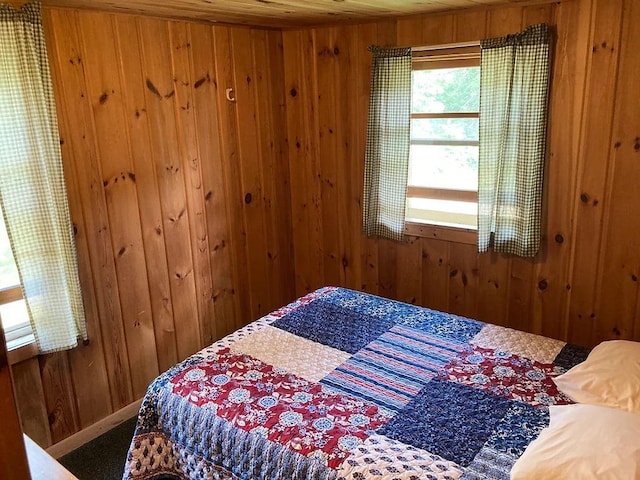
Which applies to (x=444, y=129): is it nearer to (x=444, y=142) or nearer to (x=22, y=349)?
(x=444, y=142)

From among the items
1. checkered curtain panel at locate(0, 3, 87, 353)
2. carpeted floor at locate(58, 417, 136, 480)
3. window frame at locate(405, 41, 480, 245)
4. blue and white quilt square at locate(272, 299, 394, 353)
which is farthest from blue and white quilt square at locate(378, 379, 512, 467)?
checkered curtain panel at locate(0, 3, 87, 353)

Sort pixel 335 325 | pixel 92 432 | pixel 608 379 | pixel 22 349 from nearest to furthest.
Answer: pixel 608 379, pixel 22 349, pixel 335 325, pixel 92 432

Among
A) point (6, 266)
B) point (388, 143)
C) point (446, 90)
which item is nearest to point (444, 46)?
point (446, 90)

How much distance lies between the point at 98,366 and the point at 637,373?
2.41 m

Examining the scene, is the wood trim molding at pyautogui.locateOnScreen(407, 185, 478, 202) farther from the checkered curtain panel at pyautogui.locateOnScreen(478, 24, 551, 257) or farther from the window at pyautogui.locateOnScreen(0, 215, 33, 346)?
the window at pyautogui.locateOnScreen(0, 215, 33, 346)

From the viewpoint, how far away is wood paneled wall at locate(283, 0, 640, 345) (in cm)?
252

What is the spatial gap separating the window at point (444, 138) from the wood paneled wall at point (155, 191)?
37.3 inches

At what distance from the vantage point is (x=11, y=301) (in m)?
2.47

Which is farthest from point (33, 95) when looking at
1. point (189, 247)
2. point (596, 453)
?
point (596, 453)

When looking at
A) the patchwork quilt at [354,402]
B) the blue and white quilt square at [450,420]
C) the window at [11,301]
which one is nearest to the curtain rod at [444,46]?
the patchwork quilt at [354,402]

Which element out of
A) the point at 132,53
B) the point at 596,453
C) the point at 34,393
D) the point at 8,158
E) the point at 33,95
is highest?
the point at 132,53

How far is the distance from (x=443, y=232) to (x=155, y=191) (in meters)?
1.62

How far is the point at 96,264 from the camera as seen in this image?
2.70 metres

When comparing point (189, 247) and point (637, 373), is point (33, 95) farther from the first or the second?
point (637, 373)
